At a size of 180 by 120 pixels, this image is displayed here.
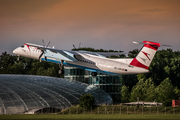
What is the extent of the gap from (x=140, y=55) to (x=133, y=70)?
3139 mm

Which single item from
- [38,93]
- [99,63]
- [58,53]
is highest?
[58,53]

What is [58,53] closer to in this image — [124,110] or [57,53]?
[57,53]

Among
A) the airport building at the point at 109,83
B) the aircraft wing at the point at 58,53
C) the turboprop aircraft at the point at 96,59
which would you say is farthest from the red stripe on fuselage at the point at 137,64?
the airport building at the point at 109,83

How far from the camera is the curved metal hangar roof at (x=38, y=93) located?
98.7m

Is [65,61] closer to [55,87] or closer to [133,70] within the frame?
[133,70]

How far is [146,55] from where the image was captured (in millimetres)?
71750

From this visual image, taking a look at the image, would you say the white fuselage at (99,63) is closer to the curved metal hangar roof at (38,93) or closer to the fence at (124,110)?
the curved metal hangar roof at (38,93)

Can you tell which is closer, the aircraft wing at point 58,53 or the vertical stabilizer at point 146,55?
the vertical stabilizer at point 146,55

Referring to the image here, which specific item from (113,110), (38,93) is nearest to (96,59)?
(113,110)

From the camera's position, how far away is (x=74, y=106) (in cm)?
10312

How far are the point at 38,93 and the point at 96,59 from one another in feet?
114

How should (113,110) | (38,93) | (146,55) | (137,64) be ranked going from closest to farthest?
(146,55) < (137,64) < (113,110) < (38,93)

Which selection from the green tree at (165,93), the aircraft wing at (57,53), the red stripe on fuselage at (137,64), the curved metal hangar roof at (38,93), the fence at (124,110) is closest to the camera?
the red stripe on fuselage at (137,64)

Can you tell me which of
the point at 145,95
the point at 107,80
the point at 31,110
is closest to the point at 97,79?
the point at 107,80
